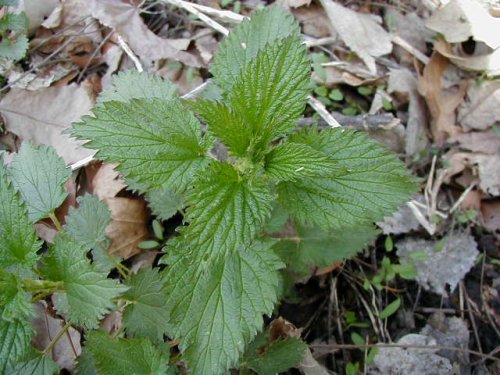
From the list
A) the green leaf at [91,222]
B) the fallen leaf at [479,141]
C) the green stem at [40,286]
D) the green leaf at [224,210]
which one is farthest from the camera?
the fallen leaf at [479,141]

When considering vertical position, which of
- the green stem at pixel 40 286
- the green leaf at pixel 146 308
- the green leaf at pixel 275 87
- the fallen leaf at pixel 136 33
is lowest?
the green leaf at pixel 146 308

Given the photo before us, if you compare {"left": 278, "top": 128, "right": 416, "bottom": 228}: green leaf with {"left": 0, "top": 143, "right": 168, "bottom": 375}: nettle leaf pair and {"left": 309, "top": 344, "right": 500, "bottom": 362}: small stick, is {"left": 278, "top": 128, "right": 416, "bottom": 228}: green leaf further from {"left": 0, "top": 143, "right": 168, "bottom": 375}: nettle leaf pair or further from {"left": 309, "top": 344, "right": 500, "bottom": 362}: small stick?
{"left": 309, "top": 344, "right": 500, "bottom": 362}: small stick

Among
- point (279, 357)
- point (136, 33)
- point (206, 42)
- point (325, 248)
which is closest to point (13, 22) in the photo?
point (136, 33)

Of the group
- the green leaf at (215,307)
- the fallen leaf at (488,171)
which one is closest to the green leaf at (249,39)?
the green leaf at (215,307)

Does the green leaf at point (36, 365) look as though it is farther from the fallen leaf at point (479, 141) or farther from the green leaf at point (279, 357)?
the fallen leaf at point (479, 141)

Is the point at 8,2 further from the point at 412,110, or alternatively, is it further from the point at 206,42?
the point at 412,110

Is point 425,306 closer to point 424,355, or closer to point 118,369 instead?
point 424,355
